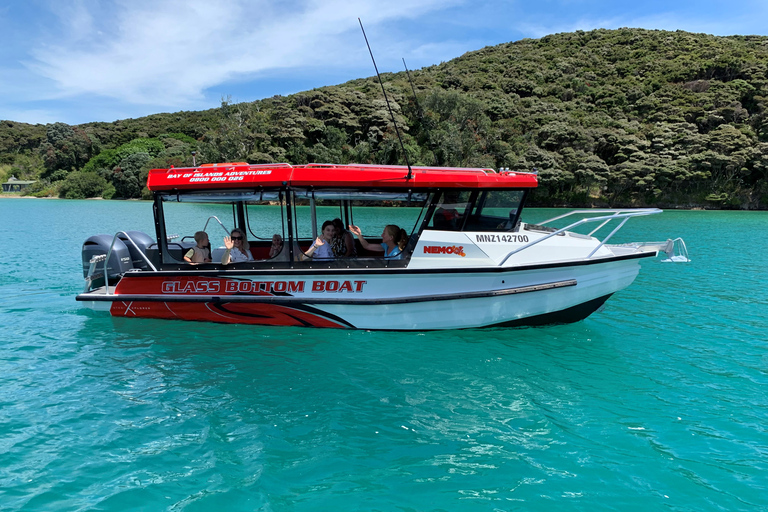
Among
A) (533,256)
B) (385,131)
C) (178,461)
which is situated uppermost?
(385,131)

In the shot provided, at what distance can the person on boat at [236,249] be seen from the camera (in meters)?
7.88

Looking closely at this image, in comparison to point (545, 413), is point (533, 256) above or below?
above

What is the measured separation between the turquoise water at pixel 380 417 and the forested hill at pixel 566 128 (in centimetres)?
3409

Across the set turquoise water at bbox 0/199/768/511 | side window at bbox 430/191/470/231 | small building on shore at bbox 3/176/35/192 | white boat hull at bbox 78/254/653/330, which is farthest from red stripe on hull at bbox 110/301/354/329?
small building on shore at bbox 3/176/35/192

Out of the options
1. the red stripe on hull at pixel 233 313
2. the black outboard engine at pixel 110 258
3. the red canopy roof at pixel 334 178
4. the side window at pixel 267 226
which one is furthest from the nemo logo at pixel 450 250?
the black outboard engine at pixel 110 258

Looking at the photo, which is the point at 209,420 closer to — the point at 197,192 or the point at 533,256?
the point at 197,192

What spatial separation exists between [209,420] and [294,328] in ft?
10.1

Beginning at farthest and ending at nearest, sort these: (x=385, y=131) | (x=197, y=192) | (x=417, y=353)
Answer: (x=385, y=131) < (x=197, y=192) < (x=417, y=353)

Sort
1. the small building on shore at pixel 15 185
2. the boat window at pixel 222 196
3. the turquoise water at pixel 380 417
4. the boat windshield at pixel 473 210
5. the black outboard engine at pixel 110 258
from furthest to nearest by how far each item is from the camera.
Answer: the small building on shore at pixel 15 185, the black outboard engine at pixel 110 258, the boat window at pixel 222 196, the boat windshield at pixel 473 210, the turquoise water at pixel 380 417

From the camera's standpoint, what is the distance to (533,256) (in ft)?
24.1

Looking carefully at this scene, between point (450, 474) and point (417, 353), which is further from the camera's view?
point (417, 353)

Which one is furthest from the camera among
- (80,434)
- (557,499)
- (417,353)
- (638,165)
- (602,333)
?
(638,165)

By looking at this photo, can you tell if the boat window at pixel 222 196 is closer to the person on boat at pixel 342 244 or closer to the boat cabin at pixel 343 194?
the boat cabin at pixel 343 194

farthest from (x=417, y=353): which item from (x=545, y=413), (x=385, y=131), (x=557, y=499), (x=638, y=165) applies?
(x=385, y=131)
